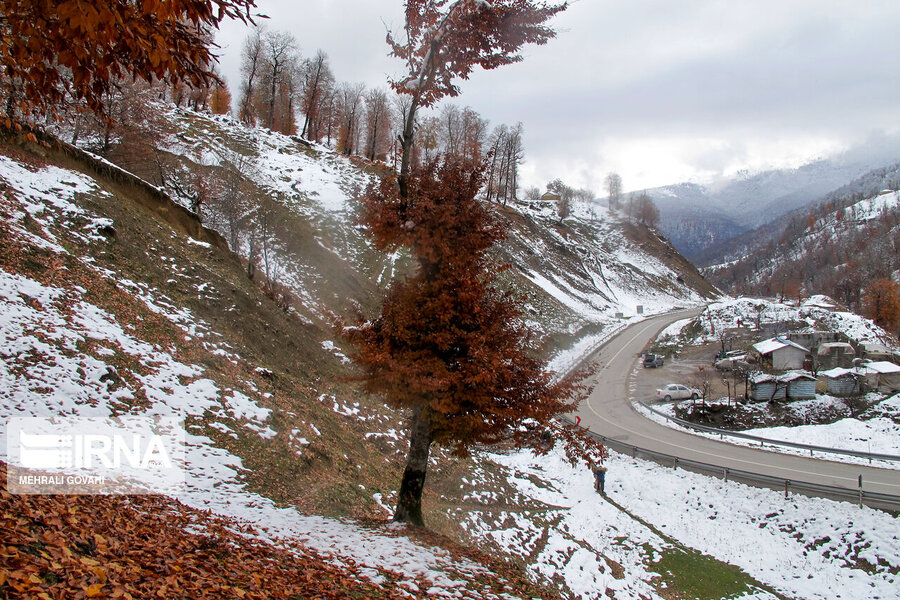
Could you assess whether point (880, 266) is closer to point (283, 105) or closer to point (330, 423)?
point (283, 105)

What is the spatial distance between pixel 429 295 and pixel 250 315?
12359 millimetres

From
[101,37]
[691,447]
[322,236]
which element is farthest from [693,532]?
[322,236]

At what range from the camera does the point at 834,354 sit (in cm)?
4375

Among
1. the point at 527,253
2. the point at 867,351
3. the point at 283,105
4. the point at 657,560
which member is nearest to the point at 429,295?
the point at 657,560

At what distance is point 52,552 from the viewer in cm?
393

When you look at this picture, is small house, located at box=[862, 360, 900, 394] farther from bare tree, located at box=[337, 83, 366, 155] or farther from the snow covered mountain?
bare tree, located at box=[337, 83, 366, 155]

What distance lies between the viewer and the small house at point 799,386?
1309 inches

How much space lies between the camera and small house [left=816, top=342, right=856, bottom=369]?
141 ft

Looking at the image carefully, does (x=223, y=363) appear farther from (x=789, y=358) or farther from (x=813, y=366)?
(x=813, y=366)

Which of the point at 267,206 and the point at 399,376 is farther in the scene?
the point at 267,206

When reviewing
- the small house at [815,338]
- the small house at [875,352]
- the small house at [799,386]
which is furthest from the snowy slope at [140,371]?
the small house at [875,352]

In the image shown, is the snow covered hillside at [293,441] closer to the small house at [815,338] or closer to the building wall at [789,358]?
the building wall at [789,358]

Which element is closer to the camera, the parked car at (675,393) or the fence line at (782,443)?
the fence line at (782,443)

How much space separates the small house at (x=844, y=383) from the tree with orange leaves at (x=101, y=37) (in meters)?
43.6
